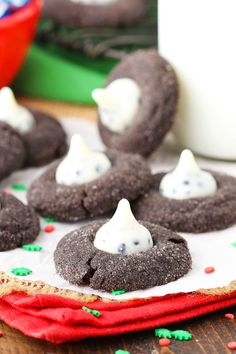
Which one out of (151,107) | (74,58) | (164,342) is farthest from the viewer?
(74,58)

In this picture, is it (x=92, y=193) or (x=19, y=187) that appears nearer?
(x=92, y=193)

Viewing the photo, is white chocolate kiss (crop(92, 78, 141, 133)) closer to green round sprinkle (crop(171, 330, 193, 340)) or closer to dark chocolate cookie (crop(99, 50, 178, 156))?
dark chocolate cookie (crop(99, 50, 178, 156))

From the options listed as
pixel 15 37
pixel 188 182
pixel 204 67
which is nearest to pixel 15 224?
pixel 188 182

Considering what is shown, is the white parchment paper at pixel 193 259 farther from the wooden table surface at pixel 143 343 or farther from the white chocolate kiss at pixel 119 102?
the white chocolate kiss at pixel 119 102

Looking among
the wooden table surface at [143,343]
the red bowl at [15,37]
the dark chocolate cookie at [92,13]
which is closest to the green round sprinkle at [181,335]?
the wooden table surface at [143,343]

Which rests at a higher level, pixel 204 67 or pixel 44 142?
pixel 204 67

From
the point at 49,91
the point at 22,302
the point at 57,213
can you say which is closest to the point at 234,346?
the point at 22,302

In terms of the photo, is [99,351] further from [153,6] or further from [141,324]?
[153,6]

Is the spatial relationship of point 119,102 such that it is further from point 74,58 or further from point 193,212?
point 74,58

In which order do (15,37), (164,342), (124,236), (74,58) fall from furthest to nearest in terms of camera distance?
1. (74,58)
2. (15,37)
3. (124,236)
4. (164,342)
